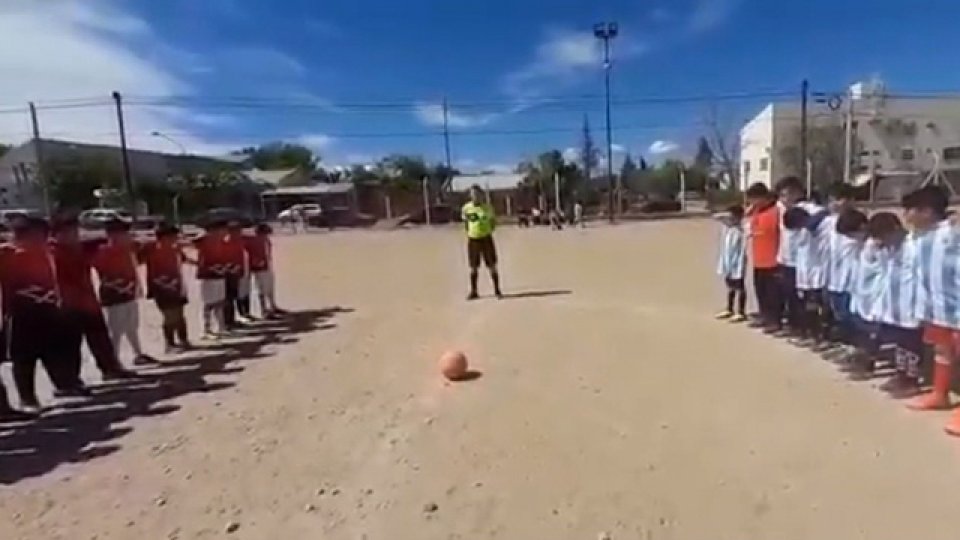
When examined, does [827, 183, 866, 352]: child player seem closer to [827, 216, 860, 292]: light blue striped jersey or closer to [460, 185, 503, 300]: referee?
[827, 216, 860, 292]: light blue striped jersey

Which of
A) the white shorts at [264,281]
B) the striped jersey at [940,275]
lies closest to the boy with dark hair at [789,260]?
the striped jersey at [940,275]

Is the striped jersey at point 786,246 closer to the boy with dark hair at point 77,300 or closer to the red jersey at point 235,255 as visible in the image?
the red jersey at point 235,255

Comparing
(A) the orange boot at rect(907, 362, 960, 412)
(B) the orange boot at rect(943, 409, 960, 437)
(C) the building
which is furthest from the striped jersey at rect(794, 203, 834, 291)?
(C) the building

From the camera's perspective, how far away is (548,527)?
131 inches

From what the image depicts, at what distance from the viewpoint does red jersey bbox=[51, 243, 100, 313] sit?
242 inches

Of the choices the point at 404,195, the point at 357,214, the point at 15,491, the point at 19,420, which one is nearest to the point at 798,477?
the point at 15,491

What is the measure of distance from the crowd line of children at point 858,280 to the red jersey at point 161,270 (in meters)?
6.20

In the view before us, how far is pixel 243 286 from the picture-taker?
916 cm

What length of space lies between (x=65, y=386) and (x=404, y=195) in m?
45.4

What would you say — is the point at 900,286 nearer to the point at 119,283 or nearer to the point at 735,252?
the point at 735,252

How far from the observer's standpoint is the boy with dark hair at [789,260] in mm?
7191

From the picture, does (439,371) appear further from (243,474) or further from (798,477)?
(798,477)

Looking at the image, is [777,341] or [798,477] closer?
[798,477]

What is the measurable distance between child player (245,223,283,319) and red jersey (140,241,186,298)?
1.57 metres
